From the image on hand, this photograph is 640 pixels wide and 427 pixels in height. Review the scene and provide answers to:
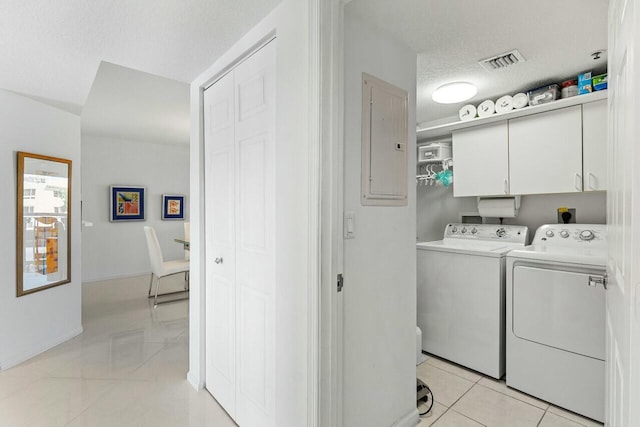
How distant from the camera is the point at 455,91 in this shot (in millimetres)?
2363

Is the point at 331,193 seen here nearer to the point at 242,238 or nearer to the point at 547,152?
the point at 242,238

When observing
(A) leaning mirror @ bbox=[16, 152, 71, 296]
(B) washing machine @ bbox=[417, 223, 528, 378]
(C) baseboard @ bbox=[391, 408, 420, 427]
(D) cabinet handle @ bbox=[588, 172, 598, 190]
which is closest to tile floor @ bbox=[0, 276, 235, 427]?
(A) leaning mirror @ bbox=[16, 152, 71, 296]

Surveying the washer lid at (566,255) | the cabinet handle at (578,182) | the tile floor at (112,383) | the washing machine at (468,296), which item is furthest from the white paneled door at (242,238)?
the cabinet handle at (578,182)

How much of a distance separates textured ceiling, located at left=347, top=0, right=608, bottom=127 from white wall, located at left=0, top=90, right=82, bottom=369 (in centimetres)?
281

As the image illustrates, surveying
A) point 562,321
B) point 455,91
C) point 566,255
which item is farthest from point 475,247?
point 455,91

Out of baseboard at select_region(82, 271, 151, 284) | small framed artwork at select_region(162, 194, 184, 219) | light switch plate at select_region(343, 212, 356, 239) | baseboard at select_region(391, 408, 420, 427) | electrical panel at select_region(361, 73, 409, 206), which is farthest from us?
small framed artwork at select_region(162, 194, 184, 219)

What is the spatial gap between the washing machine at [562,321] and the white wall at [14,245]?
12.3ft

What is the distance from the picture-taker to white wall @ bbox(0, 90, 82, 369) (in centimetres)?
246

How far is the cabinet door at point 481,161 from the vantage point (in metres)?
2.60

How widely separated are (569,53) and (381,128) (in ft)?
4.52

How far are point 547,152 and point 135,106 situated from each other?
4.04 meters

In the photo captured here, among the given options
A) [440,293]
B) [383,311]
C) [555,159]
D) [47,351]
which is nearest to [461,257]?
[440,293]

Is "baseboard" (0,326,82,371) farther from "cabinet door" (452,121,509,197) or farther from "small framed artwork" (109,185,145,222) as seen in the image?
"cabinet door" (452,121,509,197)

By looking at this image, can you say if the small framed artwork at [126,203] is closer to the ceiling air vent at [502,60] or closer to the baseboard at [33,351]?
the baseboard at [33,351]
